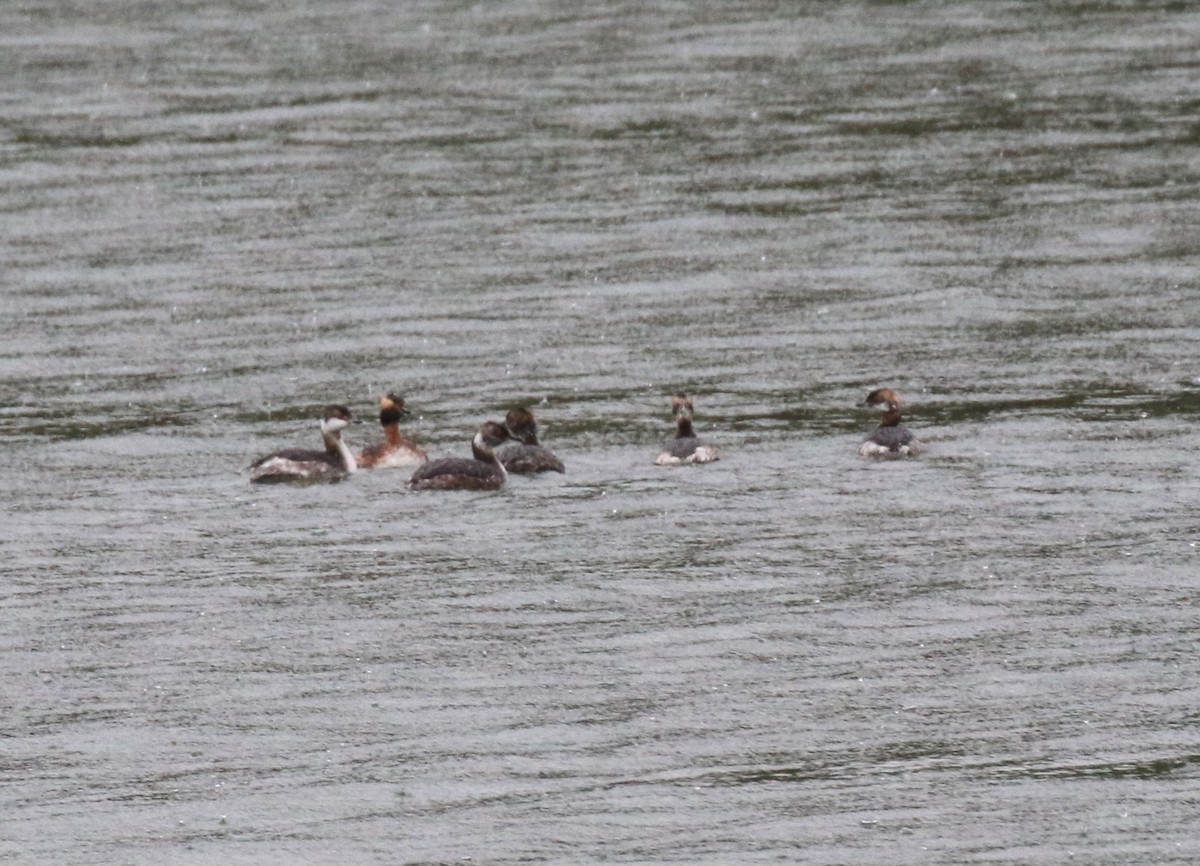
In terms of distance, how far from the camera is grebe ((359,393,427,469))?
19.0 meters

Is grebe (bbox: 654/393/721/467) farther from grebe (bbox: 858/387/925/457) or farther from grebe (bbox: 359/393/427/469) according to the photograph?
grebe (bbox: 359/393/427/469)

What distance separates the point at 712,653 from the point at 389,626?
1.91 meters

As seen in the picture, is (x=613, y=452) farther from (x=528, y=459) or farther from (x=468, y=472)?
(x=468, y=472)

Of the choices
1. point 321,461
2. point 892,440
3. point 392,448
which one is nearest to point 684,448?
point 892,440

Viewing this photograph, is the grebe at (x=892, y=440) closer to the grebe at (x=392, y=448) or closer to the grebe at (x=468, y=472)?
the grebe at (x=468, y=472)

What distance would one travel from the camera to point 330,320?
23516 mm

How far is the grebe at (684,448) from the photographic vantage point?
18109 millimetres

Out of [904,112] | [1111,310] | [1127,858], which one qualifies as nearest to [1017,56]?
[904,112]

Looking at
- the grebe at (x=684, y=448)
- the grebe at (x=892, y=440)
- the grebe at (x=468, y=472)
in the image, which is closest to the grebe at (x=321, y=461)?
the grebe at (x=468, y=472)

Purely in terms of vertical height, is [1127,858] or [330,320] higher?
[330,320]

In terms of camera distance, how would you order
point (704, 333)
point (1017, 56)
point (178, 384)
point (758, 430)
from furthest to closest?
point (1017, 56)
point (704, 333)
point (178, 384)
point (758, 430)

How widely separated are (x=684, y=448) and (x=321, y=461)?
2559 mm

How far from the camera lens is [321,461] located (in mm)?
18375

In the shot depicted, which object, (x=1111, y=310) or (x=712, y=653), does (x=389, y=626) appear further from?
(x=1111, y=310)
